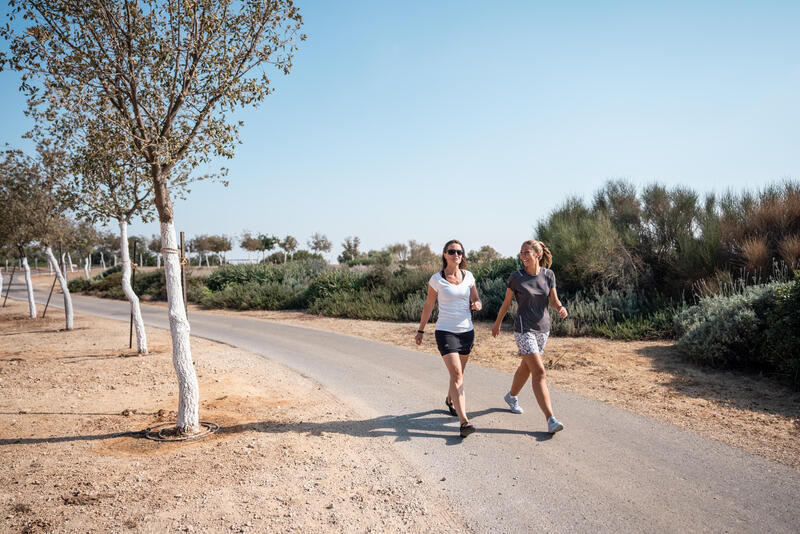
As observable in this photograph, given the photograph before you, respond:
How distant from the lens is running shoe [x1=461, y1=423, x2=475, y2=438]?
507 centimetres

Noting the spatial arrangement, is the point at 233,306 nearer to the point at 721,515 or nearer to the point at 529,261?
the point at 529,261

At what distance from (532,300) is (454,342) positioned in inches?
37.3

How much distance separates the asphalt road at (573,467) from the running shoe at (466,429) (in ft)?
0.26

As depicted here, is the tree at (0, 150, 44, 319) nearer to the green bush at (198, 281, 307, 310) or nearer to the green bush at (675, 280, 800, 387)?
the green bush at (198, 281, 307, 310)

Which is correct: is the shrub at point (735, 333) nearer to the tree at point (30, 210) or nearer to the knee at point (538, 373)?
the knee at point (538, 373)

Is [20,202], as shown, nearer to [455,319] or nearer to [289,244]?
[455,319]

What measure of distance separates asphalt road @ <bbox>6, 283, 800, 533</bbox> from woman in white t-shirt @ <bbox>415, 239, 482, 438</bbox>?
510 mm

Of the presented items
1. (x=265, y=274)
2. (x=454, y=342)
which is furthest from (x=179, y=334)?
(x=265, y=274)

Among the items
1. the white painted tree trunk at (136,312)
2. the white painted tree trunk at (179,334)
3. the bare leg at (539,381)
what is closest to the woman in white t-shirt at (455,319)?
the bare leg at (539,381)

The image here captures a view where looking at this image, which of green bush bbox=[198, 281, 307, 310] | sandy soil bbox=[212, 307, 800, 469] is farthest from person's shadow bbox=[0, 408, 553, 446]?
green bush bbox=[198, 281, 307, 310]

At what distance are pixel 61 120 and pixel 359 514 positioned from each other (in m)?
8.78

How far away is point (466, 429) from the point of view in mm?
5090

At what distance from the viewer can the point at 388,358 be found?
32.0ft

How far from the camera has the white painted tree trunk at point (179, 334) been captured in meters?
5.36
